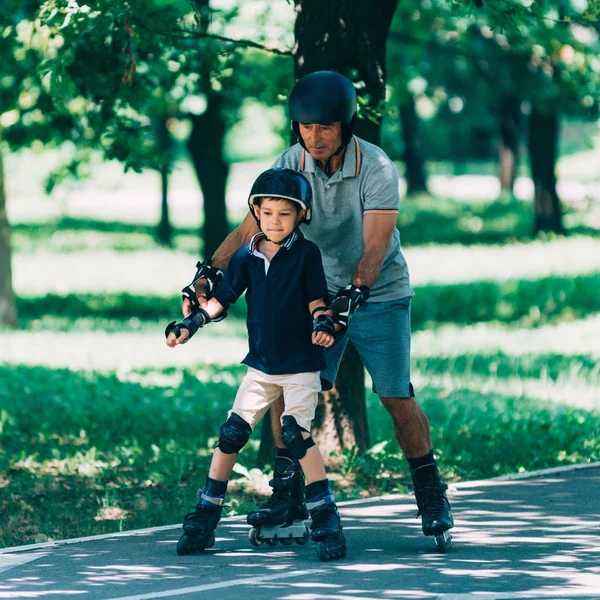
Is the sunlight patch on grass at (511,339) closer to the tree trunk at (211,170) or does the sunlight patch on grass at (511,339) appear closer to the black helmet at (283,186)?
the tree trunk at (211,170)

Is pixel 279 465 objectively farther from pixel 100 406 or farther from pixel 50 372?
pixel 50 372

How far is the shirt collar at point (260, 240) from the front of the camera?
5.75m

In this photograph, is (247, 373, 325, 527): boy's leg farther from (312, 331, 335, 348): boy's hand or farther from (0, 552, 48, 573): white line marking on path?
(0, 552, 48, 573): white line marking on path

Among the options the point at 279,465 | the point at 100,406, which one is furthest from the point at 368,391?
the point at 279,465

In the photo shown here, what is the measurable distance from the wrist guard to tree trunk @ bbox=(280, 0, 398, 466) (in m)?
2.22

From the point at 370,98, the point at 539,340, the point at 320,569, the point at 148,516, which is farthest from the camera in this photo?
the point at 539,340

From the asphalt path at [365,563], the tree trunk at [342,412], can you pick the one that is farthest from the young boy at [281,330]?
the tree trunk at [342,412]

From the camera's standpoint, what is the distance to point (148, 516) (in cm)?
711

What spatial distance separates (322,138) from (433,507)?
176 cm

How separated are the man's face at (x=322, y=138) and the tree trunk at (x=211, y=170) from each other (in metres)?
16.3

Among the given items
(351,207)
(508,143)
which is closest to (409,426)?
(351,207)

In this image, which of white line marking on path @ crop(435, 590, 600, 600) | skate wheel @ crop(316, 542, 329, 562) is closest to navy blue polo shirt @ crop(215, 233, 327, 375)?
skate wheel @ crop(316, 542, 329, 562)

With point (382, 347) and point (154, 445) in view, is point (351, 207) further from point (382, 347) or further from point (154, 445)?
point (154, 445)

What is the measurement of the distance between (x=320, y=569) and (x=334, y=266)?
4.63ft
